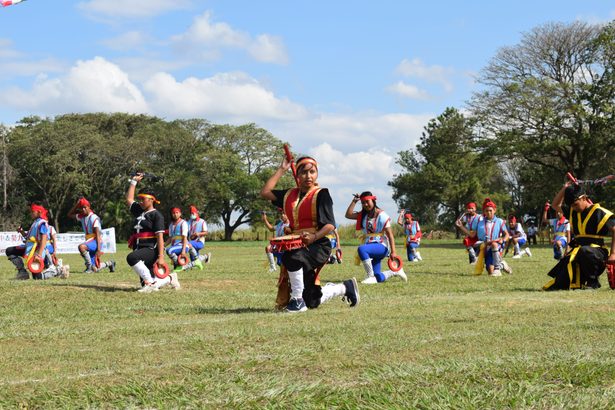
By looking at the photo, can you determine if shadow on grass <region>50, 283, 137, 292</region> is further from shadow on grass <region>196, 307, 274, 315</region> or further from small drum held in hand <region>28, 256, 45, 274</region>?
small drum held in hand <region>28, 256, 45, 274</region>

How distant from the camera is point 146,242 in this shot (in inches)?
596

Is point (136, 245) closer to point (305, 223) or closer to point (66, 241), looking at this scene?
point (305, 223)

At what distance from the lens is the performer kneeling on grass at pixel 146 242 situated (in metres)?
14.9

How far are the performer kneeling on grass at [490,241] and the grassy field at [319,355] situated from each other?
7.28 m

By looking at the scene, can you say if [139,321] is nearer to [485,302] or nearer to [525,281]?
[485,302]

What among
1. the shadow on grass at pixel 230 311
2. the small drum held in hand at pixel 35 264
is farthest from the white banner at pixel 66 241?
the shadow on grass at pixel 230 311

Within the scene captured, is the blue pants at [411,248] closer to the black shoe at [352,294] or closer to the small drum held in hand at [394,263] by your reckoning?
the small drum held in hand at [394,263]

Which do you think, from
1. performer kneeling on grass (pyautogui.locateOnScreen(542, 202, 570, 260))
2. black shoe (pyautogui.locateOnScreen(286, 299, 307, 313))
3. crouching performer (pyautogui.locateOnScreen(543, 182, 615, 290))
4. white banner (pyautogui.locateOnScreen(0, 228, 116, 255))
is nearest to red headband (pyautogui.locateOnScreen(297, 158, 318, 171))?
black shoe (pyautogui.locateOnScreen(286, 299, 307, 313))

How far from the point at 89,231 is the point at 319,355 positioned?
15.5 meters

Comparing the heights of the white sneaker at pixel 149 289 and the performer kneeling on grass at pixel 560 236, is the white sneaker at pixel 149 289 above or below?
below

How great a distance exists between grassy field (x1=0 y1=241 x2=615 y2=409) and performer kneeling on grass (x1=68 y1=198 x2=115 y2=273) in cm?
845

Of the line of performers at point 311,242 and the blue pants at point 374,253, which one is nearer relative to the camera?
the line of performers at point 311,242

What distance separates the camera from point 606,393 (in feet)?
19.2

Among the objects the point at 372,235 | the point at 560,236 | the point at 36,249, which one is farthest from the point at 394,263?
the point at 560,236
